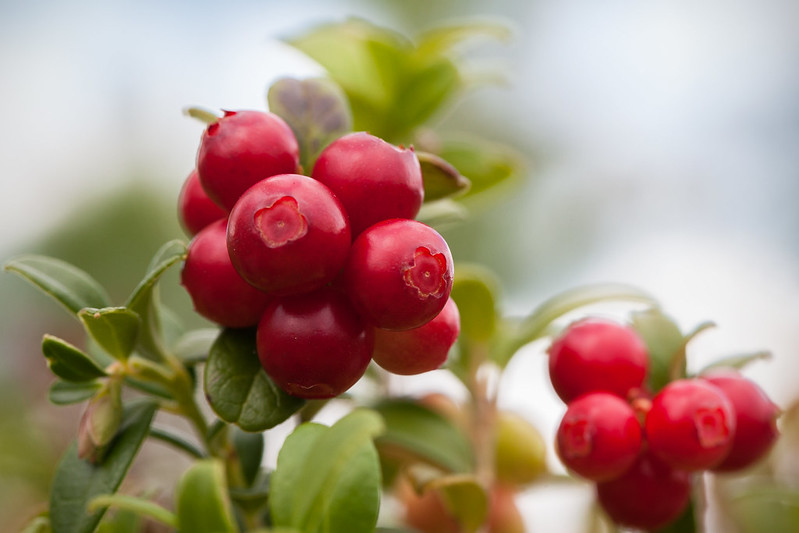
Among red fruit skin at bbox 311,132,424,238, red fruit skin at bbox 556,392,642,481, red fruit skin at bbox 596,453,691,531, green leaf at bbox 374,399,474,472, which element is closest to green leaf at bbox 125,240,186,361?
red fruit skin at bbox 311,132,424,238

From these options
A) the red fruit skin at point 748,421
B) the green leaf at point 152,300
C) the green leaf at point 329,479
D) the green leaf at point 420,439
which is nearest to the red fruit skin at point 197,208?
the green leaf at point 152,300

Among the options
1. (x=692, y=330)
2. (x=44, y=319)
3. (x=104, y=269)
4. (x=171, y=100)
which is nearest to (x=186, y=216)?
(x=692, y=330)

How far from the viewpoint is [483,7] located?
4.75 metres

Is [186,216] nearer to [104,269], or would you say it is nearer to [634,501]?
[634,501]

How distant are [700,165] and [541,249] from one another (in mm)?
1058

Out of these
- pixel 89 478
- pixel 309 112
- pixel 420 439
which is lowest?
pixel 420 439

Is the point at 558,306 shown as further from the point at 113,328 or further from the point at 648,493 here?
the point at 113,328

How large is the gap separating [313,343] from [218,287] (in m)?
0.13

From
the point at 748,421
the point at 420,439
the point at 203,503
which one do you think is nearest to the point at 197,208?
the point at 203,503

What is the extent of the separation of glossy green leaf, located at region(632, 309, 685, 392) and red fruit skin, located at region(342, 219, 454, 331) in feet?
1.68

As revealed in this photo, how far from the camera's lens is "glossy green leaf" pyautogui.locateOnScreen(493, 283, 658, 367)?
1123 millimetres

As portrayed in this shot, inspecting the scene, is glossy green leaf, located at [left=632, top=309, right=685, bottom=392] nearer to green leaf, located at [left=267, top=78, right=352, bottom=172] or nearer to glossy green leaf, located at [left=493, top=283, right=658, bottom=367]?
glossy green leaf, located at [left=493, top=283, right=658, bottom=367]

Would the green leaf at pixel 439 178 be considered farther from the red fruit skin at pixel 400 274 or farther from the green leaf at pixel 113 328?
the green leaf at pixel 113 328

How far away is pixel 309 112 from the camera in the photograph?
3.06ft
